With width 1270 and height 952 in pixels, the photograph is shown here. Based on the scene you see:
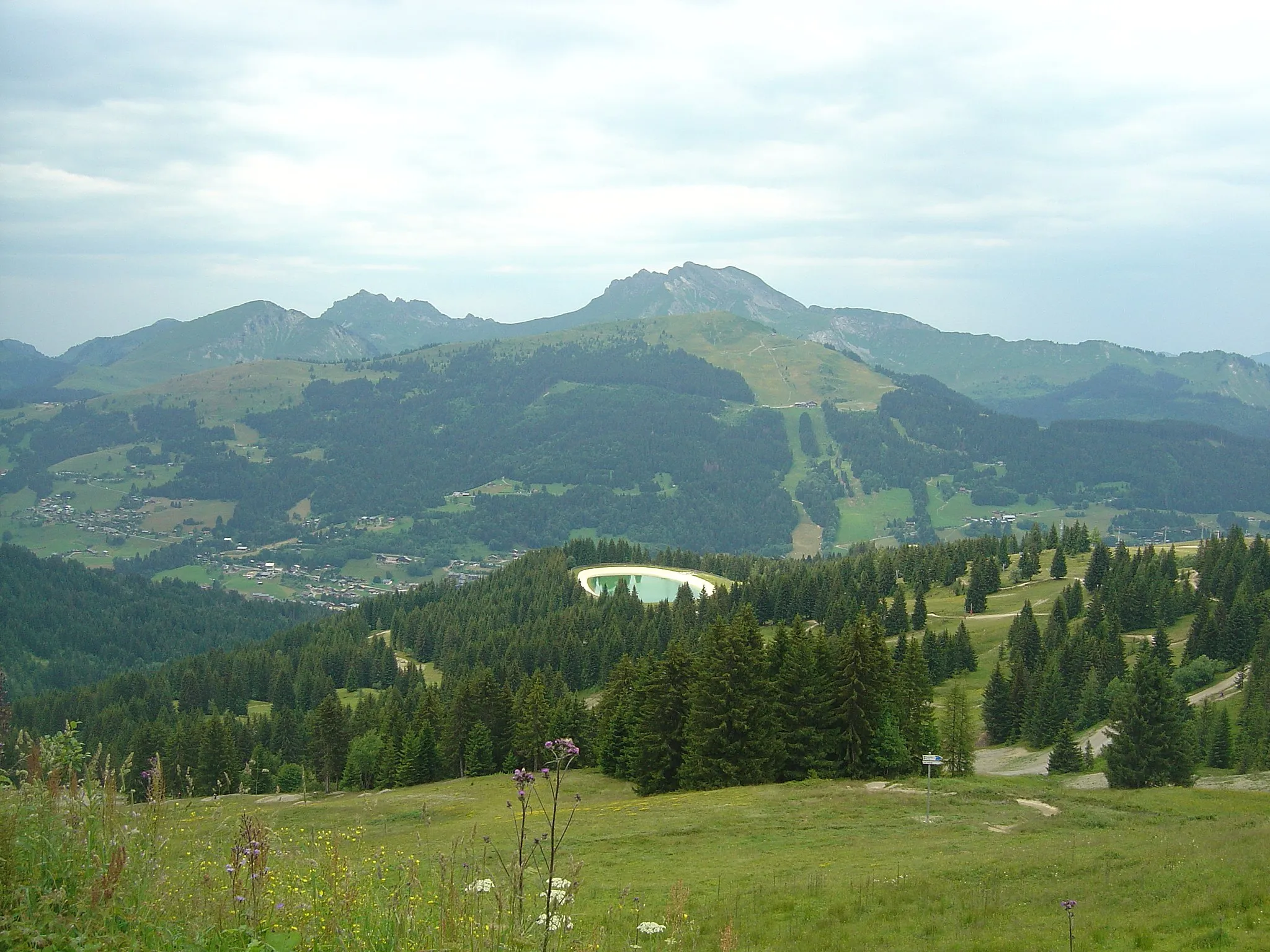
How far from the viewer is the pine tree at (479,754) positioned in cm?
6756

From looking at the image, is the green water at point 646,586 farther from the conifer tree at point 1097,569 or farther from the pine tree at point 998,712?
the pine tree at point 998,712

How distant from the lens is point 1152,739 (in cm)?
5081

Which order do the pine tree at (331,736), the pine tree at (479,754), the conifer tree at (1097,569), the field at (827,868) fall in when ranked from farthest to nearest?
the conifer tree at (1097,569), the pine tree at (331,736), the pine tree at (479,754), the field at (827,868)

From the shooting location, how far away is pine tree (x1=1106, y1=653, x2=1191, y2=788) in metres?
50.3

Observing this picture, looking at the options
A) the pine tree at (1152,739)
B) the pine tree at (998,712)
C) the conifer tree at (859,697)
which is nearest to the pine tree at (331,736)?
the conifer tree at (859,697)

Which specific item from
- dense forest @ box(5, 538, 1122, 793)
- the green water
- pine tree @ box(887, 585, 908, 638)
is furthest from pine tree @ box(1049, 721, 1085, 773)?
the green water

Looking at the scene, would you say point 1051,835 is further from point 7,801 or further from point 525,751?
point 525,751

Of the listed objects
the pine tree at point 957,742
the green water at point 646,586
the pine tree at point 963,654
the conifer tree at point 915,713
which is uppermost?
the conifer tree at point 915,713

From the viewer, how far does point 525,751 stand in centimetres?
6431

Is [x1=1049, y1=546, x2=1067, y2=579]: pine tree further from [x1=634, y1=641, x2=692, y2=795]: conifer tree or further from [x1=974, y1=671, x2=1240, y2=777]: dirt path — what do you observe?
[x1=634, y1=641, x2=692, y2=795]: conifer tree

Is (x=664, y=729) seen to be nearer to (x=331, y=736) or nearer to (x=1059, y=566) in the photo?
(x=331, y=736)

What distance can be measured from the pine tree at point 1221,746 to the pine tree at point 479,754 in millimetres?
48806

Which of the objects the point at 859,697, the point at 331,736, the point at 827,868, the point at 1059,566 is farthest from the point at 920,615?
the point at 827,868

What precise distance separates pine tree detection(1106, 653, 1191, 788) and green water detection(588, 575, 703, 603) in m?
106
